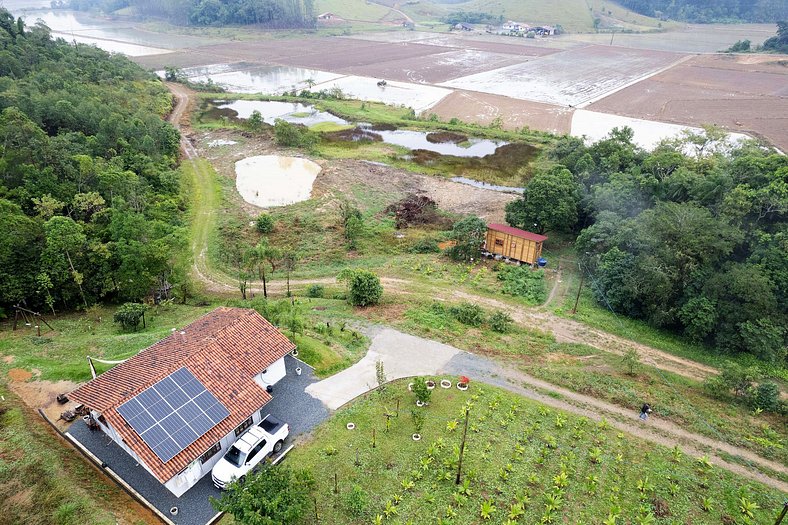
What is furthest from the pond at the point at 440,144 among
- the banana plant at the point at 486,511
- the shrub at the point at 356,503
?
the shrub at the point at 356,503

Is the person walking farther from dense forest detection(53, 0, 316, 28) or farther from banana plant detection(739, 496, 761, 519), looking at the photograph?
dense forest detection(53, 0, 316, 28)

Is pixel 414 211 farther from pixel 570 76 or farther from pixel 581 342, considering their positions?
pixel 570 76

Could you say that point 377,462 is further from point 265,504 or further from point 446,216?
point 446,216

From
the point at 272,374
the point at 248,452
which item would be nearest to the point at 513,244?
the point at 272,374

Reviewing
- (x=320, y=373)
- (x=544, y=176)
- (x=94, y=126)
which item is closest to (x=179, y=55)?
(x=94, y=126)

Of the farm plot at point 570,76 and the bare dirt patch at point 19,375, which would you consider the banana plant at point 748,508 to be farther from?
the farm plot at point 570,76

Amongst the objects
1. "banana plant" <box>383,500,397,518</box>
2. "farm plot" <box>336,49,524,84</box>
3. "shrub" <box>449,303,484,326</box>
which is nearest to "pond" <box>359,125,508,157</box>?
"farm plot" <box>336,49,524,84</box>
